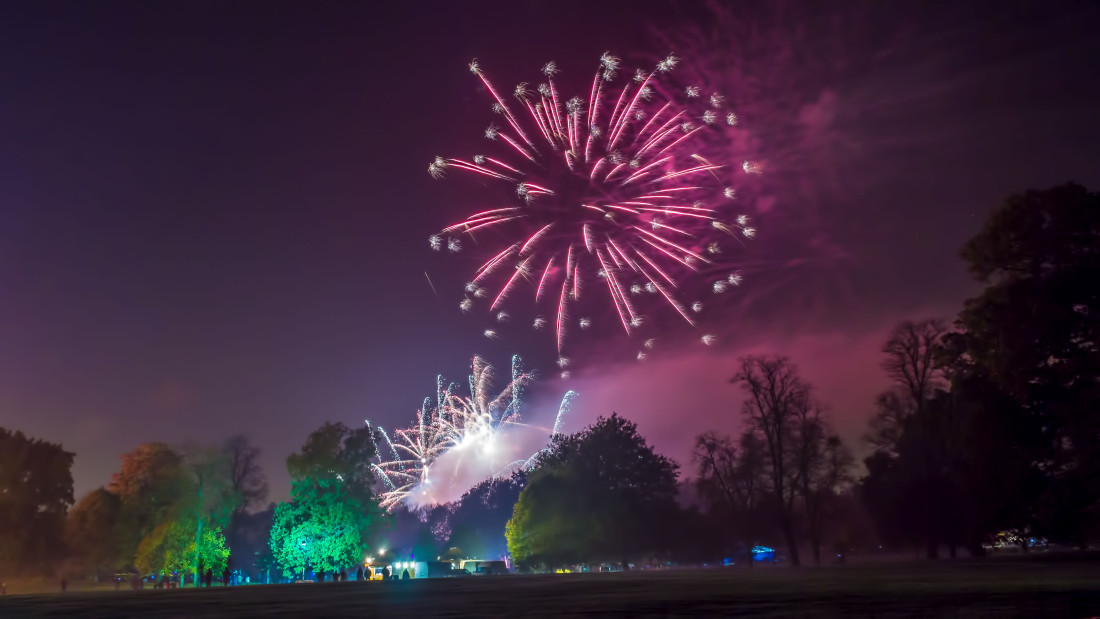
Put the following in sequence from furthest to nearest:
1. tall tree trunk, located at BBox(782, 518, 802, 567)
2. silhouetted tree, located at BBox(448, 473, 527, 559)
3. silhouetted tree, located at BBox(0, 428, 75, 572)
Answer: silhouetted tree, located at BBox(448, 473, 527, 559), silhouetted tree, located at BBox(0, 428, 75, 572), tall tree trunk, located at BBox(782, 518, 802, 567)

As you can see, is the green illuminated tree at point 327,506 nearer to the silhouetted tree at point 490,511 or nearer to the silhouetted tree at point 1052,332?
the silhouetted tree at point 1052,332

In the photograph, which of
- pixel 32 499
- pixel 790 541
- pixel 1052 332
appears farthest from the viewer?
Result: pixel 32 499

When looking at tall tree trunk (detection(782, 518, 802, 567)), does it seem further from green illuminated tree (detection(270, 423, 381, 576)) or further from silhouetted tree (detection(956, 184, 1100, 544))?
green illuminated tree (detection(270, 423, 381, 576))

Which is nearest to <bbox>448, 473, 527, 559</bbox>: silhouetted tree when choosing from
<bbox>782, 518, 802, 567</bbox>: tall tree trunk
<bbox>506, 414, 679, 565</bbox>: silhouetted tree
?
<bbox>506, 414, 679, 565</bbox>: silhouetted tree

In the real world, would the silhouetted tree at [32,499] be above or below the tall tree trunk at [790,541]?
above

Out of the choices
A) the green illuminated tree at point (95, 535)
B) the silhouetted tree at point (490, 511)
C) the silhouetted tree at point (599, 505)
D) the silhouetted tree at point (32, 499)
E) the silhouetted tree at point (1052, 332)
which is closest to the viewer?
the silhouetted tree at point (1052, 332)

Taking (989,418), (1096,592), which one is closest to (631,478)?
(989,418)

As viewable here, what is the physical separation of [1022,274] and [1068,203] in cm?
304

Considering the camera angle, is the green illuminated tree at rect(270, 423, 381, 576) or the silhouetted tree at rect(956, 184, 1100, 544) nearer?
the silhouetted tree at rect(956, 184, 1100, 544)

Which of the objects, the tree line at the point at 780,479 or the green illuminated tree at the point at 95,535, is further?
the green illuminated tree at the point at 95,535

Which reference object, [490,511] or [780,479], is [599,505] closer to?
[780,479]

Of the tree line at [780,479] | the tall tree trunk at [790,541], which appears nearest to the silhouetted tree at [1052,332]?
the tree line at [780,479]

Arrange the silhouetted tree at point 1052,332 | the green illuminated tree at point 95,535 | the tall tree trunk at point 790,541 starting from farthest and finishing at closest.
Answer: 1. the green illuminated tree at point 95,535
2. the tall tree trunk at point 790,541
3. the silhouetted tree at point 1052,332

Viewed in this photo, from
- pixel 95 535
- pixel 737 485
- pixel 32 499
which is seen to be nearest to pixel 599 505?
pixel 737 485
